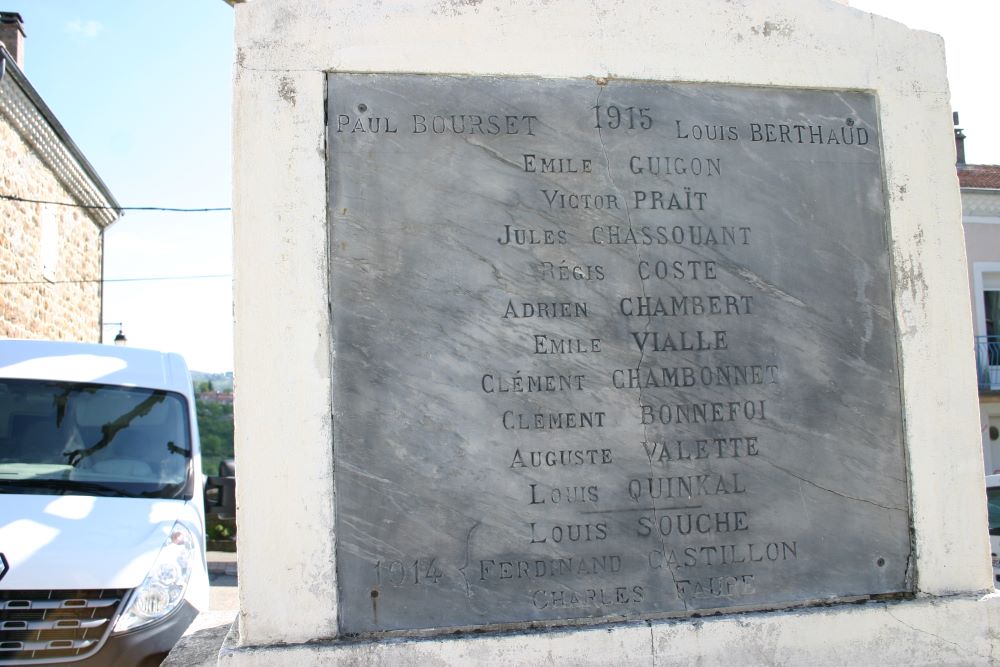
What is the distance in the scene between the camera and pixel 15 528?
401cm

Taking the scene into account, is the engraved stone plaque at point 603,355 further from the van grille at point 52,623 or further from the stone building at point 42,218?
the stone building at point 42,218

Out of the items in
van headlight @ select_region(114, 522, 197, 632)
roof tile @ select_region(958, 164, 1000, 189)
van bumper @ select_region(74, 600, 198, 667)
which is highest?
roof tile @ select_region(958, 164, 1000, 189)

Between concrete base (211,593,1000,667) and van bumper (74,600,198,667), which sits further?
van bumper (74,600,198,667)

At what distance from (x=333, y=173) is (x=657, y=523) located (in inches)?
65.1

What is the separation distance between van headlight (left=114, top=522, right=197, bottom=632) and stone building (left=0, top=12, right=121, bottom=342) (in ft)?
35.9

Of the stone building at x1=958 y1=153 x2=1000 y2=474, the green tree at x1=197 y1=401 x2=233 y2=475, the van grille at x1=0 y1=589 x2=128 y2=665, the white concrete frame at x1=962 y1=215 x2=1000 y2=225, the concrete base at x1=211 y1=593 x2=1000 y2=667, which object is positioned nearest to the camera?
the concrete base at x1=211 y1=593 x2=1000 y2=667

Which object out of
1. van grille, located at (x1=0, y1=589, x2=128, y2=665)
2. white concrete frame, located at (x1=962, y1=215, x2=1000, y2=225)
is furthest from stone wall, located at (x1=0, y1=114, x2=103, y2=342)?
white concrete frame, located at (x1=962, y1=215, x2=1000, y2=225)

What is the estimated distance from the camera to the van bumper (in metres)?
3.94

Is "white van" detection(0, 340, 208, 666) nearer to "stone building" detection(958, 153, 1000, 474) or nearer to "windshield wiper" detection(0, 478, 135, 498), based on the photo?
"windshield wiper" detection(0, 478, 135, 498)

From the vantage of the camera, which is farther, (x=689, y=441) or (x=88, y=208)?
(x=88, y=208)

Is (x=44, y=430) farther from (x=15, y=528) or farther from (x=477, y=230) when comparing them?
(x=477, y=230)

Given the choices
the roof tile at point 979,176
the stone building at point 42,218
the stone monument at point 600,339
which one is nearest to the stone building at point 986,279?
the roof tile at point 979,176

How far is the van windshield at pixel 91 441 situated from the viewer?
454 centimetres

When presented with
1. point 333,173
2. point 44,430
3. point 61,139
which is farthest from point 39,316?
point 333,173
